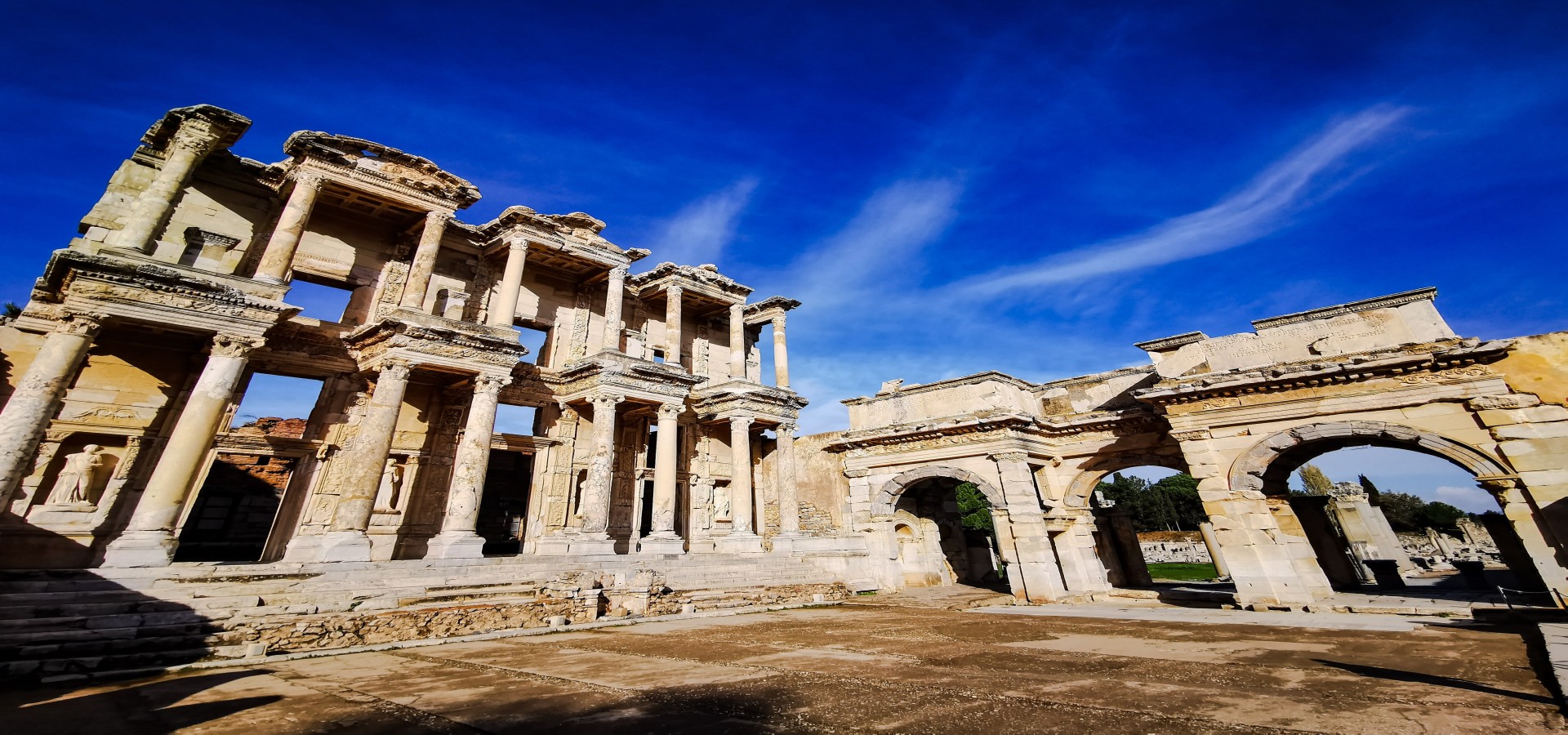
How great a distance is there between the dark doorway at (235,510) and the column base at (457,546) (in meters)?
9.61

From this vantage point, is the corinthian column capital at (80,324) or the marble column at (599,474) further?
the marble column at (599,474)

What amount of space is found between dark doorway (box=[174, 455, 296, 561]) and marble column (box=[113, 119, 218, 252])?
9029 mm

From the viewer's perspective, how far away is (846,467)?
68.7 feet

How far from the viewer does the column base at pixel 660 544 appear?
1579 centimetres

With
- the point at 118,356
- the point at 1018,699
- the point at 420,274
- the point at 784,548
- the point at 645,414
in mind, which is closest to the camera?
the point at 1018,699

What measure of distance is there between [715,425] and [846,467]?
5.05 metres

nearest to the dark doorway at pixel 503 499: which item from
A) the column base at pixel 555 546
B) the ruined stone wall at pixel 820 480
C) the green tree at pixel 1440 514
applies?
the column base at pixel 555 546

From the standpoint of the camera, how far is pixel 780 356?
21.8 m

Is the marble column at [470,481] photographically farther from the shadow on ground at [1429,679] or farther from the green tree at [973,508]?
the green tree at [973,508]

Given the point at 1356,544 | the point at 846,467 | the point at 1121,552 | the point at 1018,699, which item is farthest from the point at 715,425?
the point at 1356,544

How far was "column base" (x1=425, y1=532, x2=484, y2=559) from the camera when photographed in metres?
13.1

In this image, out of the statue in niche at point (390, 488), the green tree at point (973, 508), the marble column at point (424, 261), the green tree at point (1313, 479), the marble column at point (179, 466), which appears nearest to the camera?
the marble column at point (179, 466)

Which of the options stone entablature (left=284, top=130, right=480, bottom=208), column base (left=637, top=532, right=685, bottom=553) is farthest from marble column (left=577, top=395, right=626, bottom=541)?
stone entablature (left=284, top=130, right=480, bottom=208)

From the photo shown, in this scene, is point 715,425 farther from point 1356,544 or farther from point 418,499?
point 1356,544
